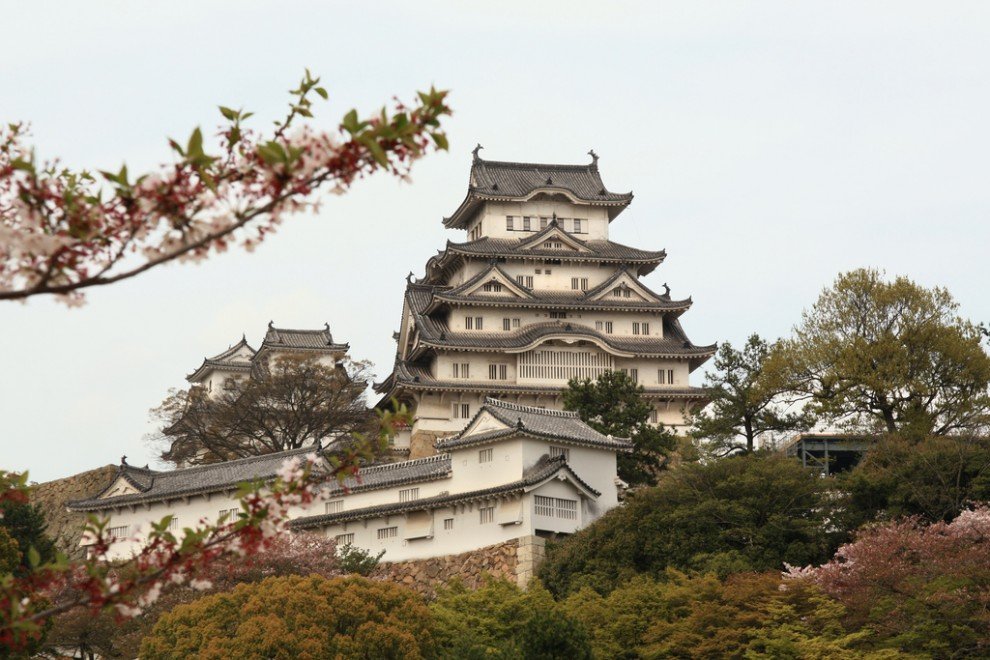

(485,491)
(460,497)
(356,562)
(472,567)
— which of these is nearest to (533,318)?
(460,497)

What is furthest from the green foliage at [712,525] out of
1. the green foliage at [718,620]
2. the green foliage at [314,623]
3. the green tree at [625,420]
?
the green tree at [625,420]

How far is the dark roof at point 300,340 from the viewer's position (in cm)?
7550

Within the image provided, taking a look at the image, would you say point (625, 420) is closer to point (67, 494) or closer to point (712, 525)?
point (712, 525)

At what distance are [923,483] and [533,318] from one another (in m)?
29.4

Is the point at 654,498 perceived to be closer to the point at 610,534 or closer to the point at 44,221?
the point at 610,534

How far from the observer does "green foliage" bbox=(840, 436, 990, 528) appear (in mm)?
37344

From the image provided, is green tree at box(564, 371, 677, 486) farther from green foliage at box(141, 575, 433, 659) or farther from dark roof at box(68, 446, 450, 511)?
green foliage at box(141, 575, 433, 659)

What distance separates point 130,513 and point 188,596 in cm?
1299

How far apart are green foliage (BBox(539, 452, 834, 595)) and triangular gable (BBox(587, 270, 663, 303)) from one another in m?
25.7

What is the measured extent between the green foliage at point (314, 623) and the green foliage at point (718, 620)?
4207 millimetres

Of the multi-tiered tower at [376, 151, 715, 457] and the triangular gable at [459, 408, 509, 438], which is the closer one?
the triangular gable at [459, 408, 509, 438]

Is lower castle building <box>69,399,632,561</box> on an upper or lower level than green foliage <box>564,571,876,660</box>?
upper

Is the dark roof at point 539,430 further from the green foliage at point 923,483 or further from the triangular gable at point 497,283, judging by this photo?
the triangular gable at point 497,283

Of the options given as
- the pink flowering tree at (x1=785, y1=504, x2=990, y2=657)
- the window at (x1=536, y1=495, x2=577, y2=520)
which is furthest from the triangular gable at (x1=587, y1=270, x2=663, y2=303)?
the pink flowering tree at (x1=785, y1=504, x2=990, y2=657)
